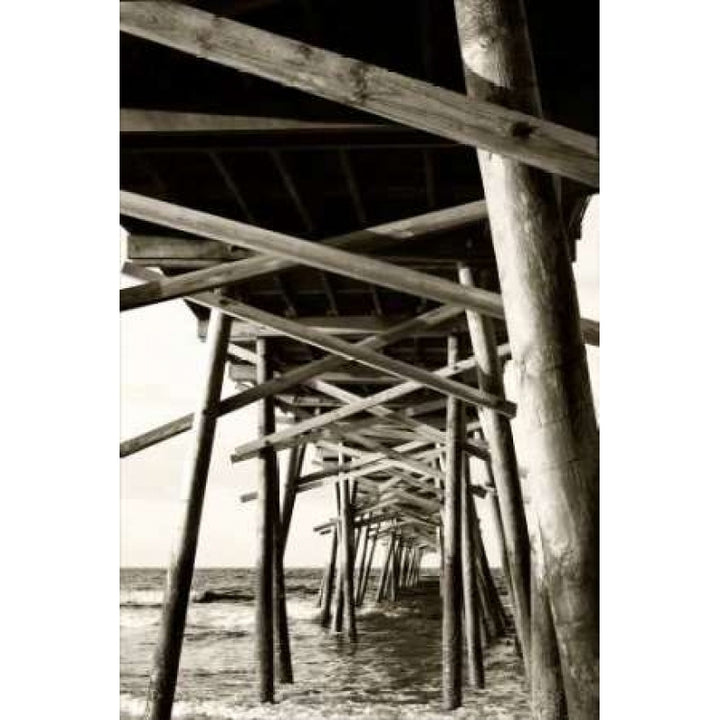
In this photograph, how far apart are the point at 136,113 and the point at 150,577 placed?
5915cm

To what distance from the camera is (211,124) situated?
391cm

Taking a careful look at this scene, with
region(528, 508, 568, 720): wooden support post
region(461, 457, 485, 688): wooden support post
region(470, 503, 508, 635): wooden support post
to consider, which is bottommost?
region(470, 503, 508, 635): wooden support post

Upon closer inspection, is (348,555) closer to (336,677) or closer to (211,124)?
(336,677)

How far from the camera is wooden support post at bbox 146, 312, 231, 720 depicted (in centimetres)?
537

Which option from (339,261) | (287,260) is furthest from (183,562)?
(339,261)

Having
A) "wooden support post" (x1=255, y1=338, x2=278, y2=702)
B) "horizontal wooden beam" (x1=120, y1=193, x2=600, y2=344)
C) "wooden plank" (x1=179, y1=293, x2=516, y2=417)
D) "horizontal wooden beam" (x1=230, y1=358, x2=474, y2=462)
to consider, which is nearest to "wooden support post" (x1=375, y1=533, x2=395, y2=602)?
"wooden support post" (x1=255, y1=338, x2=278, y2=702)

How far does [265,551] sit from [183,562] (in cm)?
216

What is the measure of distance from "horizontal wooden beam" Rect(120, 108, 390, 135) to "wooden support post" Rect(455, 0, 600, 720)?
1.89 metres

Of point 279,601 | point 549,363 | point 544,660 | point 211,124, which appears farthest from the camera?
point 279,601

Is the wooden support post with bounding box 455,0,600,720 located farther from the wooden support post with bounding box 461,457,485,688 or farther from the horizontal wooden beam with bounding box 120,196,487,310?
the wooden support post with bounding box 461,457,485,688
